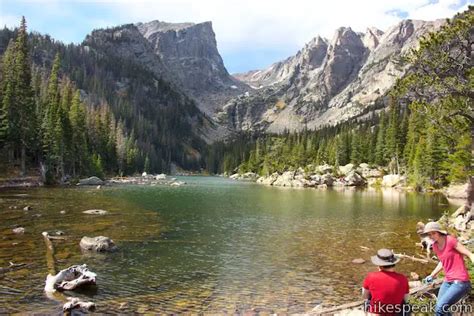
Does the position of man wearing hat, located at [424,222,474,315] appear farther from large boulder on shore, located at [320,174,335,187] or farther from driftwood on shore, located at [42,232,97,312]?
large boulder on shore, located at [320,174,335,187]

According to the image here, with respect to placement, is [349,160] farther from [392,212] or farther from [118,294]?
[118,294]

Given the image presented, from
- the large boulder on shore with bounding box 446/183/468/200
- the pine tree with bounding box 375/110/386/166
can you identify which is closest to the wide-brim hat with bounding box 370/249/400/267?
the large boulder on shore with bounding box 446/183/468/200

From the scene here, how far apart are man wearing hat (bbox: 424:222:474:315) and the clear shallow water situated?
803 cm

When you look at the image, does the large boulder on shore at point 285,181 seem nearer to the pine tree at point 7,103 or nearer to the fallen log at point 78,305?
the pine tree at point 7,103

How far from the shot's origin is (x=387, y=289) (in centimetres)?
905

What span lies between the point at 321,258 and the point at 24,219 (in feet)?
83.9

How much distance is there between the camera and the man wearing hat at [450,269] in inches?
376

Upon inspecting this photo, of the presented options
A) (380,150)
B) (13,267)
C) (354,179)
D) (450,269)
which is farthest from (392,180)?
(450,269)

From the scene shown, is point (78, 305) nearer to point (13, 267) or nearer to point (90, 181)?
point (13, 267)

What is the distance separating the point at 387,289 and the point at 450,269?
75.7 inches

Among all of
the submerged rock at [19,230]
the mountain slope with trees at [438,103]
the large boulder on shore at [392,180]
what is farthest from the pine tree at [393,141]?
the submerged rock at [19,230]

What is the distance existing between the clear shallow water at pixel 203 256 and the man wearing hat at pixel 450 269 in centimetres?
803

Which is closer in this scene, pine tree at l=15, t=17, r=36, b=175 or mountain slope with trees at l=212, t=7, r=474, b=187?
mountain slope with trees at l=212, t=7, r=474, b=187

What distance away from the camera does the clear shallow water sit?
1750 centimetres
